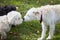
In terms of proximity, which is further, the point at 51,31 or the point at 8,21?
the point at 51,31

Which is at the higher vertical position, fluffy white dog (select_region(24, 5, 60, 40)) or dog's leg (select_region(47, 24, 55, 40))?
fluffy white dog (select_region(24, 5, 60, 40))

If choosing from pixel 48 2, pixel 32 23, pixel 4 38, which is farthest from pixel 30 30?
pixel 48 2

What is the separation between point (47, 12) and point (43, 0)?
3219 mm

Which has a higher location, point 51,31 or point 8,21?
point 8,21

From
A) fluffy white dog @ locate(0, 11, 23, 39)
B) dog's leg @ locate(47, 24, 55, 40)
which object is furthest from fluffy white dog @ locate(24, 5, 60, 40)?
fluffy white dog @ locate(0, 11, 23, 39)

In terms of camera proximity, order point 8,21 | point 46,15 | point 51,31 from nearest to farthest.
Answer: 1. point 46,15
2. point 8,21
3. point 51,31

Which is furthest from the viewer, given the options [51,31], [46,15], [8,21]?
[51,31]

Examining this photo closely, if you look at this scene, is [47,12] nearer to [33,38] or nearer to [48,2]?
[33,38]

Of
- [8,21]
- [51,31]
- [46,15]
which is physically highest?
[46,15]

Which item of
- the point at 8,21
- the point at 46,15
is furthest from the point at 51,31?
the point at 8,21

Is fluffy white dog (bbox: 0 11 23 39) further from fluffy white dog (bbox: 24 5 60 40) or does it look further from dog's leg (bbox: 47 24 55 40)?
dog's leg (bbox: 47 24 55 40)

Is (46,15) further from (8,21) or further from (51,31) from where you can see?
(8,21)

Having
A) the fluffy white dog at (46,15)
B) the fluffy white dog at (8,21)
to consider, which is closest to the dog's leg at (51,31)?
the fluffy white dog at (46,15)

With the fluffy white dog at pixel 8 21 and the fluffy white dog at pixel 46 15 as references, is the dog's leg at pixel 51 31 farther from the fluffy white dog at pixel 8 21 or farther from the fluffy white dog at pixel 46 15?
the fluffy white dog at pixel 8 21
